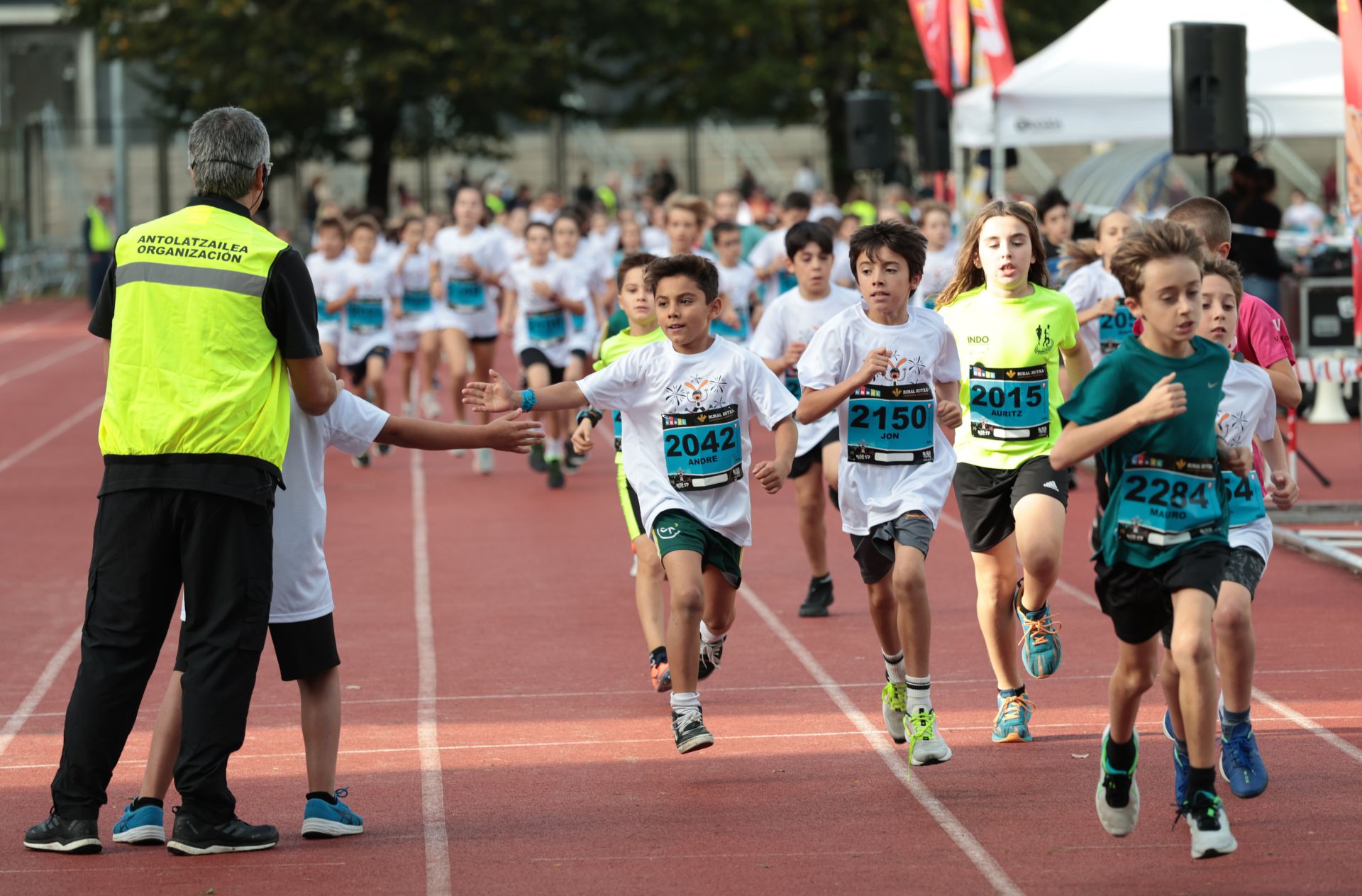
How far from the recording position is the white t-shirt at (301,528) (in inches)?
225

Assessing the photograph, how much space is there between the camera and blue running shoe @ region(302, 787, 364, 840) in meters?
5.79

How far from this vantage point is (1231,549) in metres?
5.91

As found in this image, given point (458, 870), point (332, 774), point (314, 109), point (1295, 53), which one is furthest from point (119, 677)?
point (314, 109)

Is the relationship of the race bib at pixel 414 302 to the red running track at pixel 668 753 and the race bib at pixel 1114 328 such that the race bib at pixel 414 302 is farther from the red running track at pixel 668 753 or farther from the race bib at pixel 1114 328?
the race bib at pixel 1114 328

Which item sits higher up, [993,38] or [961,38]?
[961,38]

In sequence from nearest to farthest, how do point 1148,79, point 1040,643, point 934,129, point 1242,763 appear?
point 1242,763 → point 1040,643 → point 1148,79 → point 934,129

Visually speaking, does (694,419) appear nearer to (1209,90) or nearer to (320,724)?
(320,724)

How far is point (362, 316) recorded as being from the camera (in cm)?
1684

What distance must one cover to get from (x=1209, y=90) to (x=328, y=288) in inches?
294

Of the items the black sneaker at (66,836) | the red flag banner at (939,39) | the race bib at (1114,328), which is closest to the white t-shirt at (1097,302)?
the race bib at (1114,328)

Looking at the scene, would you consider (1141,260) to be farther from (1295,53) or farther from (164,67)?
(164,67)

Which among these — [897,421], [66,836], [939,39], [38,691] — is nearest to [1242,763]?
[897,421]

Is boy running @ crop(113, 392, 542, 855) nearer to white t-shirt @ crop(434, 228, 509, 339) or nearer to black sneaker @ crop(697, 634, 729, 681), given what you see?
black sneaker @ crop(697, 634, 729, 681)

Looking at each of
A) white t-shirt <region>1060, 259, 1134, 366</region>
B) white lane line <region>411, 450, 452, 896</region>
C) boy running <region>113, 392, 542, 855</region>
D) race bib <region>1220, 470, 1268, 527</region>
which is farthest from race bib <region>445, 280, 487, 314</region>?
race bib <region>1220, 470, 1268, 527</region>
